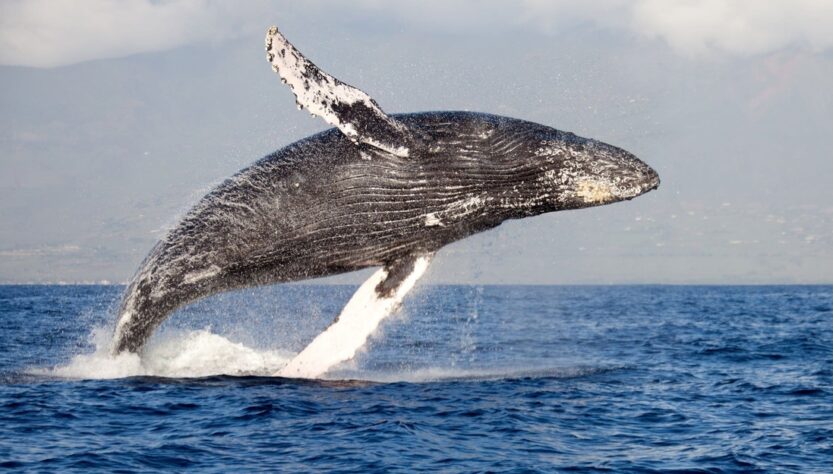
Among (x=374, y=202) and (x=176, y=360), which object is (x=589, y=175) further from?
(x=176, y=360)

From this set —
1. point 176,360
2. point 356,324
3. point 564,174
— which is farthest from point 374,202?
point 176,360

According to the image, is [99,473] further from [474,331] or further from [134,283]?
[474,331]

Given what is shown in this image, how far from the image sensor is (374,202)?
12.6 meters

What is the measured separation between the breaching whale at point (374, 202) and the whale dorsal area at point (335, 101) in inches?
1.1

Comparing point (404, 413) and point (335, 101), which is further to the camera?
point (335, 101)

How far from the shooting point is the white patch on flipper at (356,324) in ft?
42.4

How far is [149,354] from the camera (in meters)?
14.6

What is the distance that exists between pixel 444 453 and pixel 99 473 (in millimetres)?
3141

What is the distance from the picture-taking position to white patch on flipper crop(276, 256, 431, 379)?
1293 cm

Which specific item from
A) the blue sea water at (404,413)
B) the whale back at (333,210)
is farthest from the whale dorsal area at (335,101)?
the blue sea water at (404,413)

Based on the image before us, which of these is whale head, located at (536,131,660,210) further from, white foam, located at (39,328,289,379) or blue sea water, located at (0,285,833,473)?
white foam, located at (39,328,289,379)

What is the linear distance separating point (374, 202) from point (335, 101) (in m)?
1.39

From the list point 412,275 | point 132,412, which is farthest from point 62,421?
point 412,275

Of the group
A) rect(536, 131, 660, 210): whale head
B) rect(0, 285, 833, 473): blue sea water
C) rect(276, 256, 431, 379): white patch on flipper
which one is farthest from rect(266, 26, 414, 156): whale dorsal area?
rect(0, 285, 833, 473): blue sea water
